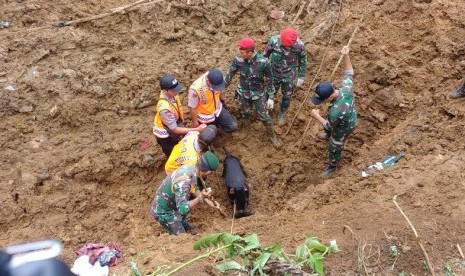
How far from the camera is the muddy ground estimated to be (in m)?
5.03

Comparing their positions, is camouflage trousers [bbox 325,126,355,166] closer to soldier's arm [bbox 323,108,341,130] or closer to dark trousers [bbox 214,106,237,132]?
soldier's arm [bbox 323,108,341,130]

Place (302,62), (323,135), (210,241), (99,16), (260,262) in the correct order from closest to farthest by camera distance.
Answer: (260,262), (210,241), (302,62), (323,135), (99,16)

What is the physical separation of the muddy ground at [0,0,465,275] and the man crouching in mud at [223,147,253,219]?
11.5 inches

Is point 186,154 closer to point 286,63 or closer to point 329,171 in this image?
point 286,63

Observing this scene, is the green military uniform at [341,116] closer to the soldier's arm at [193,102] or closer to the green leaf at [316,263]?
the soldier's arm at [193,102]

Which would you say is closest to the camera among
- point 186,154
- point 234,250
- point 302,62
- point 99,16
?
point 234,250

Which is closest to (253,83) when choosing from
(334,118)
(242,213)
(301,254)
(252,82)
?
(252,82)

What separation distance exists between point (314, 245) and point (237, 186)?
1.91 metres

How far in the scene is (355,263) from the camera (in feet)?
14.3

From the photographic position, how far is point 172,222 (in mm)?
5379

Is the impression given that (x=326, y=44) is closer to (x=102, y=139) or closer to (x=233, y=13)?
(x=233, y=13)

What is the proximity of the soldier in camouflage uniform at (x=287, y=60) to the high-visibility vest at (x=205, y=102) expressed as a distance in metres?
1.02

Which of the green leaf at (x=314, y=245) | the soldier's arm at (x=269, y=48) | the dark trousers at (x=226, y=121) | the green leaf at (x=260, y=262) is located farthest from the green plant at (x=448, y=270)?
the soldier's arm at (x=269, y=48)

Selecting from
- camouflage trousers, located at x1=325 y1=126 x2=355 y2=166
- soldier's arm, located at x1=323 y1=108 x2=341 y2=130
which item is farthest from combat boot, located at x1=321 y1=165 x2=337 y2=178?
soldier's arm, located at x1=323 y1=108 x2=341 y2=130
